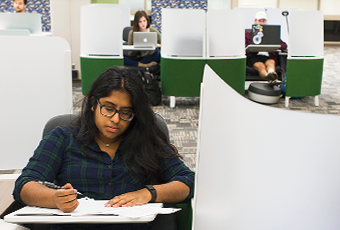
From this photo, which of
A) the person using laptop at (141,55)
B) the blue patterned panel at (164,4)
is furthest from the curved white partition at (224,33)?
the blue patterned panel at (164,4)

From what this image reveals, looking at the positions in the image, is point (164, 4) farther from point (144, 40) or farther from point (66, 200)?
point (66, 200)

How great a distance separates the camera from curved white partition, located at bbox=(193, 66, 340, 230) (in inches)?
25.9

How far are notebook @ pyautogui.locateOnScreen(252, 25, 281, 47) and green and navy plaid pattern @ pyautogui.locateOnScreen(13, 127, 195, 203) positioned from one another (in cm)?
386

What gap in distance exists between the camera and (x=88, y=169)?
4.29 ft

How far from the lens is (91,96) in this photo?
1.39m

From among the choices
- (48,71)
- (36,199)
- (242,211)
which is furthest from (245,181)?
(48,71)

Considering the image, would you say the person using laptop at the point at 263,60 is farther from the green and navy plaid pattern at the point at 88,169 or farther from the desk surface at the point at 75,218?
the desk surface at the point at 75,218

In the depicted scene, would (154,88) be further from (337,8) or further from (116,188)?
(337,8)

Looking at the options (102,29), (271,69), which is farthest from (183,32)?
(271,69)

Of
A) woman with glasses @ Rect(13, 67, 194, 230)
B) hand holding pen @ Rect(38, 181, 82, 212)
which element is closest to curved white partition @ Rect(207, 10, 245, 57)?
woman with glasses @ Rect(13, 67, 194, 230)

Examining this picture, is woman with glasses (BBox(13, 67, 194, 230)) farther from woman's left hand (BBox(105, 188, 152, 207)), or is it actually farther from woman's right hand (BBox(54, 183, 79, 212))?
woman's right hand (BBox(54, 183, 79, 212))

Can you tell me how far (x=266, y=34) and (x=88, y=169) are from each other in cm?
404

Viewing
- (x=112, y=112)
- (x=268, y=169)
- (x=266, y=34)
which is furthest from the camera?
(x=266, y=34)

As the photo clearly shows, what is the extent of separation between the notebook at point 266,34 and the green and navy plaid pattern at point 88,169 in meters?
3.86
